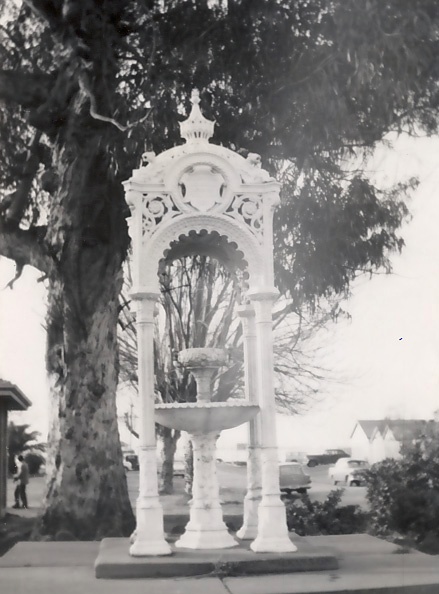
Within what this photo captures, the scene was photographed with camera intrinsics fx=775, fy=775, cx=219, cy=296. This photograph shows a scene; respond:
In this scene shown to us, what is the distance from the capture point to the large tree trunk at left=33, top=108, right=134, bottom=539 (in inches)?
423

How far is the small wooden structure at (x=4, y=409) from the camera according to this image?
1453 cm

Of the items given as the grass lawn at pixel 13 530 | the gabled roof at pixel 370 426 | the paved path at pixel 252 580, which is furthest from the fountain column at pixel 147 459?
the gabled roof at pixel 370 426

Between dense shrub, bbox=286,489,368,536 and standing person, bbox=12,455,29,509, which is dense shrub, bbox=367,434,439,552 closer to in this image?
dense shrub, bbox=286,489,368,536

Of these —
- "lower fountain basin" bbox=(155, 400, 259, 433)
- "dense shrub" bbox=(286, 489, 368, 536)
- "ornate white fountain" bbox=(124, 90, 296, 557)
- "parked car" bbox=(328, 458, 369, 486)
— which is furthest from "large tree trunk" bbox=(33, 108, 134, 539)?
"parked car" bbox=(328, 458, 369, 486)

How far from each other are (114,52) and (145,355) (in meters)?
5.88

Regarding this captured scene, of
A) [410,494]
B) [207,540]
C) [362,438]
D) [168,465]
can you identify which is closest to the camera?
[207,540]

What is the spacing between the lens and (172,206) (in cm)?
Answer: 721

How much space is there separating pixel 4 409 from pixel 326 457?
594 inches

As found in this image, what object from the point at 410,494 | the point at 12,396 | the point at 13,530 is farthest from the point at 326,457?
the point at 13,530

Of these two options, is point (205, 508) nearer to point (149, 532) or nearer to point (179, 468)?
point (149, 532)

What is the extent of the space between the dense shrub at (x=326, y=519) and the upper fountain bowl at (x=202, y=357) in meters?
6.24

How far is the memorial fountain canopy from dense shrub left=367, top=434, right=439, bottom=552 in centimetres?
666

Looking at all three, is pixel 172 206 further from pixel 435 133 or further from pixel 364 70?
pixel 435 133

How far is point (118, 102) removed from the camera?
11.0 metres
